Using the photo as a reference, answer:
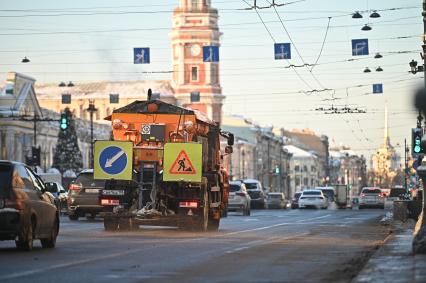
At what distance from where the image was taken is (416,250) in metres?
19.1

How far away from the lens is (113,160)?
3120 cm

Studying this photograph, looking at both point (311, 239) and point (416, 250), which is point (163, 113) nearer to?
point (311, 239)

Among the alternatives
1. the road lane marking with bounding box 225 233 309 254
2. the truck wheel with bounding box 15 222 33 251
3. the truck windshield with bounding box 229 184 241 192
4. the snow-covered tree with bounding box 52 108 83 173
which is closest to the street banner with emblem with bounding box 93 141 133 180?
the road lane marking with bounding box 225 233 309 254

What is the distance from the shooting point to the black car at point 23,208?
20.7 metres

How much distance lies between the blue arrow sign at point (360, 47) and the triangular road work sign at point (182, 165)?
91.8 ft

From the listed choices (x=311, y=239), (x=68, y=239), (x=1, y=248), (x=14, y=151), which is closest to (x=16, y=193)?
(x=1, y=248)

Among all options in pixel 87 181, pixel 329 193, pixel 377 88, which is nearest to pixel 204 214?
pixel 87 181

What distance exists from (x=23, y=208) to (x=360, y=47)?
3871cm

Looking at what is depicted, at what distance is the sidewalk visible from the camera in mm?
14969

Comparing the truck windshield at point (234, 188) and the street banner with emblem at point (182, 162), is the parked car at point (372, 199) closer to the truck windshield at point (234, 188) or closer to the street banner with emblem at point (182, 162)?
the truck windshield at point (234, 188)

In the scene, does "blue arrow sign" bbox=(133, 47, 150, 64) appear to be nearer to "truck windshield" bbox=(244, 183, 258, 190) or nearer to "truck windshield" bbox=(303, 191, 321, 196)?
"truck windshield" bbox=(244, 183, 258, 190)

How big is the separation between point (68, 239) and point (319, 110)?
53.1 m

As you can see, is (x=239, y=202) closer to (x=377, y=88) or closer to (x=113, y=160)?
(x=377, y=88)

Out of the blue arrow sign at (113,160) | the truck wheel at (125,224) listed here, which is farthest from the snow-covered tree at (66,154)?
the blue arrow sign at (113,160)
